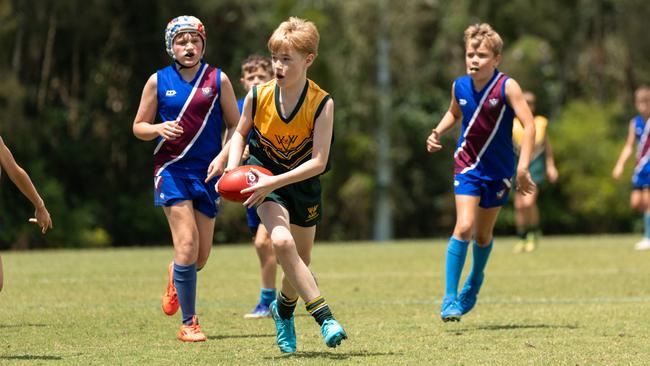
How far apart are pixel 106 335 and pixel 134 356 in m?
1.24

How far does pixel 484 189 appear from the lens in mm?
9281

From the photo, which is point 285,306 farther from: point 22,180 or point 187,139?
point 22,180

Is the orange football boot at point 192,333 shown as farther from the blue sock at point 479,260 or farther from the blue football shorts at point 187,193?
the blue sock at point 479,260

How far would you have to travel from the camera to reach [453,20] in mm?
38312

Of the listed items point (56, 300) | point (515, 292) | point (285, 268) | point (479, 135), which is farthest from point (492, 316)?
point (56, 300)

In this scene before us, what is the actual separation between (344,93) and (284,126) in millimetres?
27345

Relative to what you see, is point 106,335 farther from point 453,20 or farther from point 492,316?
point 453,20

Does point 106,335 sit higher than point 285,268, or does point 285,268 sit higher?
point 285,268

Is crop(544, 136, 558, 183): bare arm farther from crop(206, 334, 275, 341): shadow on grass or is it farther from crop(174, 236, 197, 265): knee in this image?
crop(174, 236, 197, 265): knee

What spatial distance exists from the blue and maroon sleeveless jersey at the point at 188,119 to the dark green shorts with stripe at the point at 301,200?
1.11m

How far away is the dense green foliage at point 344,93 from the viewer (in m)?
31.0

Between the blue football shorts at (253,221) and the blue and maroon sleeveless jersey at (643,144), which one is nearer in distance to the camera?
the blue football shorts at (253,221)

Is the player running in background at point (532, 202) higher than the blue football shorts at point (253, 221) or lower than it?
lower

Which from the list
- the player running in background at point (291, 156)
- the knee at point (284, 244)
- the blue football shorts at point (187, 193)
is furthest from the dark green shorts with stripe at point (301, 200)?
the blue football shorts at point (187, 193)
